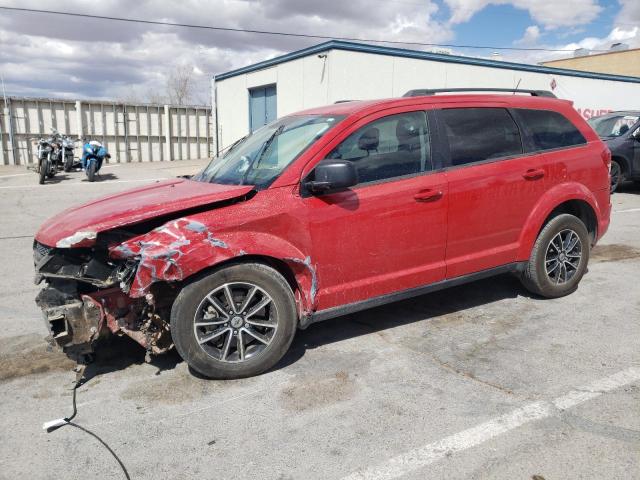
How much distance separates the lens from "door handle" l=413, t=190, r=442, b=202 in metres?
3.96

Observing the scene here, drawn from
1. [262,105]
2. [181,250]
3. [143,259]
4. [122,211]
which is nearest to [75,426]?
[143,259]

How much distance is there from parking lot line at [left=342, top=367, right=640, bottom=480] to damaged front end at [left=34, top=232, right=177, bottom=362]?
1642 mm

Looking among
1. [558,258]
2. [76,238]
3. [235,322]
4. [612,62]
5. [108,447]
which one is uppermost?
[612,62]

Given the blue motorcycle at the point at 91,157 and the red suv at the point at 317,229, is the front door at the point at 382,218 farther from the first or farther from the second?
the blue motorcycle at the point at 91,157

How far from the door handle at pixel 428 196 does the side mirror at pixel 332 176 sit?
608mm

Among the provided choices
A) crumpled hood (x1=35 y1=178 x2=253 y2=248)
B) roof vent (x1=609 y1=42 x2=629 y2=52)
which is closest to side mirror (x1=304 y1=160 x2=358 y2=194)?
crumpled hood (x1=35 y1=178 x2=253 y2=248)

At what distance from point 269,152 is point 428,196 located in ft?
4.10

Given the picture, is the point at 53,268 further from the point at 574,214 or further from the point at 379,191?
the point at 574,214

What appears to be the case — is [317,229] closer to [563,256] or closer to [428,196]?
[428,196]

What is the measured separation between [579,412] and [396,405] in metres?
1.03

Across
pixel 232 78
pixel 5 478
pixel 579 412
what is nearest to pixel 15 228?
pixel 5 478

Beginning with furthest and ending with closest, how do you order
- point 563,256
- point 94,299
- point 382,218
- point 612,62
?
point 612,62 < point 563,256 < point 382,218 < point 94,299

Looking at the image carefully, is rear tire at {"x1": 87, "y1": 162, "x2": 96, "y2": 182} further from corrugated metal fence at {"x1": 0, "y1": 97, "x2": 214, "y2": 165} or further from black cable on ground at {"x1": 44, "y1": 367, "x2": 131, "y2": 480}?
black cable on ground at {"x1": 44, "y1": 367, "x2": 131, "y2": 480}

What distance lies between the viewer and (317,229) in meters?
3.63
